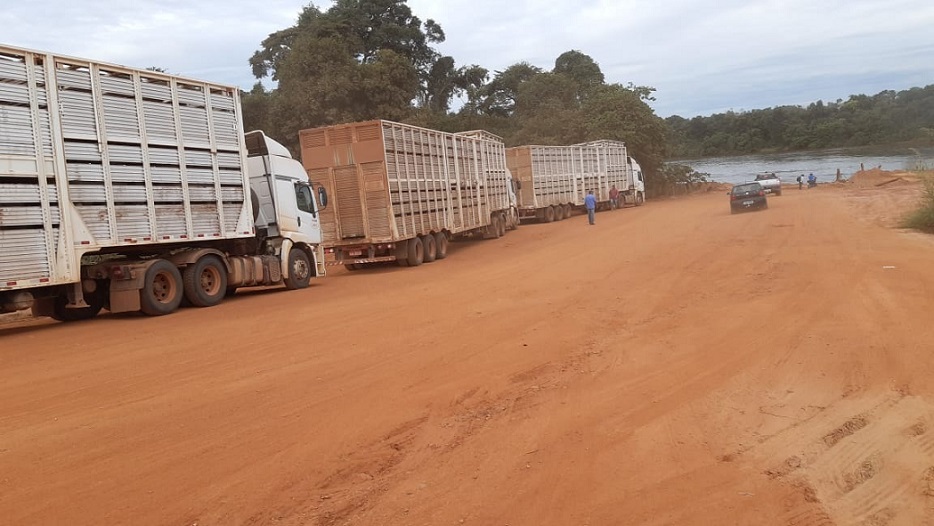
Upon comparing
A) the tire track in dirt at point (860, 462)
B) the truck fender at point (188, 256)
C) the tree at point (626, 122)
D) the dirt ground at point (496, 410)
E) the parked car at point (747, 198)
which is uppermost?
the tree at point (626, 122)

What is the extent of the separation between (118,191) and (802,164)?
73.9 metres

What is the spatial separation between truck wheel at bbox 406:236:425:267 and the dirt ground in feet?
22.0

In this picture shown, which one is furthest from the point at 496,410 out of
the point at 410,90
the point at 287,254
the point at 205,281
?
the point at 410,90

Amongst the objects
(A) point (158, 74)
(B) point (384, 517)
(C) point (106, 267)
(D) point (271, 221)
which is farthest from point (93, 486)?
(D) point (271, 221)

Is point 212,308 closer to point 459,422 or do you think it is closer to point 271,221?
point 271,221

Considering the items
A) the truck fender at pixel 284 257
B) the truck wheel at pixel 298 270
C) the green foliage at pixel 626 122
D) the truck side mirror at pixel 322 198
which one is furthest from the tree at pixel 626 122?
the truck fender at pixel 284 257

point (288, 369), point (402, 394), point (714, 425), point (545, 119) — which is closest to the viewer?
point (714, 425)

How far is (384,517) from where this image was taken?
12.5ft

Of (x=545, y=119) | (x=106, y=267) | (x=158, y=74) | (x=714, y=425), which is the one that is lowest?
(x=714, y=425)

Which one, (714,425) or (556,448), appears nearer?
(556,448)

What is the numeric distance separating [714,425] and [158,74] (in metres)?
10.2

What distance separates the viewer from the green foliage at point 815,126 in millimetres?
64875

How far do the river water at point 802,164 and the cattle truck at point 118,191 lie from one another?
49199 millimetres

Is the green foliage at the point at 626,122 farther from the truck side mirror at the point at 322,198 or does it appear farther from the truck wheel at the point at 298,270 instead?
the truck wheel at the point at 298,270
